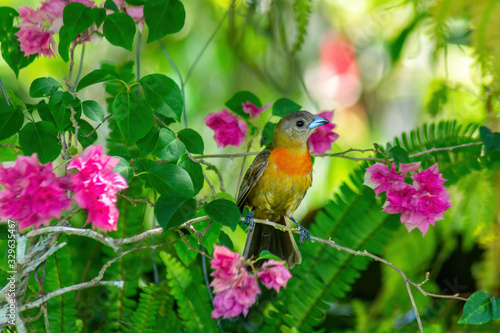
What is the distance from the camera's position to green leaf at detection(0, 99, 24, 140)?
1.17 metres

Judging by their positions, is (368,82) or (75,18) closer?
(75,18)

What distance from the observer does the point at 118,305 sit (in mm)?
1902

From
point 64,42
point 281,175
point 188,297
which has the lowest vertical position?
point 188,297

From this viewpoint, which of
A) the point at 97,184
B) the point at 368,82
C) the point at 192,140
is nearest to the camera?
the point at 97,184

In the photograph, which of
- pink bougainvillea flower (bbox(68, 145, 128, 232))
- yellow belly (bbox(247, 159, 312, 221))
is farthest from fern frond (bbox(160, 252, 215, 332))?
A: pink bougainvillea flower (bbox(68, 145, 128, 232))

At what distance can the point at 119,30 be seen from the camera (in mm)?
1156

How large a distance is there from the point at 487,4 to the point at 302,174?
85 cm

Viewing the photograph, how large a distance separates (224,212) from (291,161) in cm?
84

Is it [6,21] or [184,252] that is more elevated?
[6,21]

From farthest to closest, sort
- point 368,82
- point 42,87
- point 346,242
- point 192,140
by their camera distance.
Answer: point 368,82 → point 346,242 → point 192,140 → point 42,87

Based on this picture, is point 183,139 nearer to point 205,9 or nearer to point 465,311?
point 465,311

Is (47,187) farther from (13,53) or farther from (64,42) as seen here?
(13,53)

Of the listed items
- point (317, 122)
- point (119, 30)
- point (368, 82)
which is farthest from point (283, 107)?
point (368, 82)

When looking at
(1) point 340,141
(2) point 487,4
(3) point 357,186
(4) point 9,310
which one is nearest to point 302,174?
(3) point 357,186
